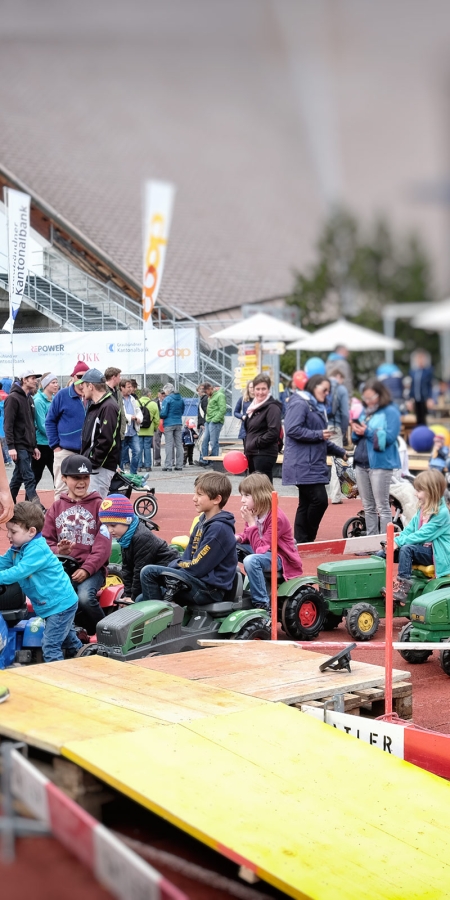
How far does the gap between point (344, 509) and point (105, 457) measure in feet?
19.4

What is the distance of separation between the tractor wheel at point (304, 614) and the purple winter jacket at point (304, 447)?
221 centimetres

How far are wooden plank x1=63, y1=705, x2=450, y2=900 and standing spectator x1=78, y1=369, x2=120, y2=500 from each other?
17.1 ft

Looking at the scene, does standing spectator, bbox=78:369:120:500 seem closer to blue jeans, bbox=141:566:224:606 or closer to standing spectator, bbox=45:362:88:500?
standing spectator, bbox=45:362:88:500

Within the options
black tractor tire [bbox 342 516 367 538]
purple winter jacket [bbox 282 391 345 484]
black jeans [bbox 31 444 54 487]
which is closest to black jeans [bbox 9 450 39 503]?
black jeans [bbox 31 444 54 487]

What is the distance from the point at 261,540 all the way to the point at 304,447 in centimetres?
212

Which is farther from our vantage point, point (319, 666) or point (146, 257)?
point (319, 666)

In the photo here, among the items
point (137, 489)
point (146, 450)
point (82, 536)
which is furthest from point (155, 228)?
point (146, 450)

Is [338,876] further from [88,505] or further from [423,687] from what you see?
[88,505]

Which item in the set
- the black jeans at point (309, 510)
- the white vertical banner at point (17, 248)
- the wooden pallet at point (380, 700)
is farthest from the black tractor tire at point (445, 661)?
the white vertical banner at point (17, 248)

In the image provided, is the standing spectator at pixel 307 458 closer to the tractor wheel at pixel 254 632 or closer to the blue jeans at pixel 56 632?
the tractor wheel at pixel 254 632

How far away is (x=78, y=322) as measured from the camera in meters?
1.19

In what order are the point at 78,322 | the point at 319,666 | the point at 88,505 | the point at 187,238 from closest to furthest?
the point at 187,238 < the point at 78,322 < the point at 319,666 < the point at 88,505

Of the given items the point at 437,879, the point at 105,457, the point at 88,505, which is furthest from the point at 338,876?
the point at 105,457

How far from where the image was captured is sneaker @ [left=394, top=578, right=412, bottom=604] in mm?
7172
